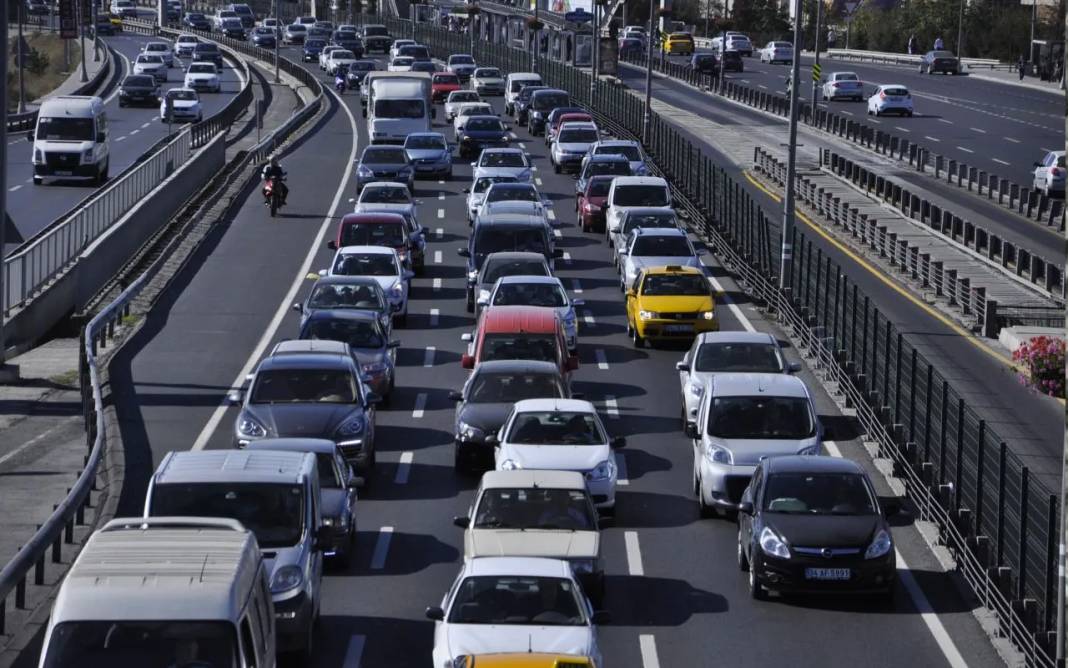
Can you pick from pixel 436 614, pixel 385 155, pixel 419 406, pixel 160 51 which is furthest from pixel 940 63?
pixel 436 614

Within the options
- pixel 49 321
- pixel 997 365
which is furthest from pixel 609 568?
pixel 49 321

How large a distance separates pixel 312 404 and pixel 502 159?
109 feet

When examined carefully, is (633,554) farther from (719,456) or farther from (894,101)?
(894,101)

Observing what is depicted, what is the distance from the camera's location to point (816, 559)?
2014cm

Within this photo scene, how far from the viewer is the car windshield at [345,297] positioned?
34.7m

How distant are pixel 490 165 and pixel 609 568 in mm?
36674

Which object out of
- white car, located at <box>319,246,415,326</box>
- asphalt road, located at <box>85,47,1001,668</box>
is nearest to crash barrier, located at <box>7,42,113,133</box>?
asphalt road, located at <box>85,47,1001,668</box>

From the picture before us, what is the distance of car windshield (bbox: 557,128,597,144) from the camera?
66.3 m

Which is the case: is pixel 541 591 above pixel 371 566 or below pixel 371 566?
above

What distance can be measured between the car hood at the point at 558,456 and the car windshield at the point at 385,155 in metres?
34.5

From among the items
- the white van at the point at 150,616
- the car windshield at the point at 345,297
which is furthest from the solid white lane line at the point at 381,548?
the car windshield at the point at 345,297

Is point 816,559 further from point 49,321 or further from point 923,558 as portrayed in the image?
point 49,321

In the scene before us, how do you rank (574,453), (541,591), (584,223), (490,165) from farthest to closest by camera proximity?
(490,165), (584,223), (574,453), (541,591)

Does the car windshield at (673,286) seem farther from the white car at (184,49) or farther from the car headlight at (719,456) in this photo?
the white car at (184,49)
